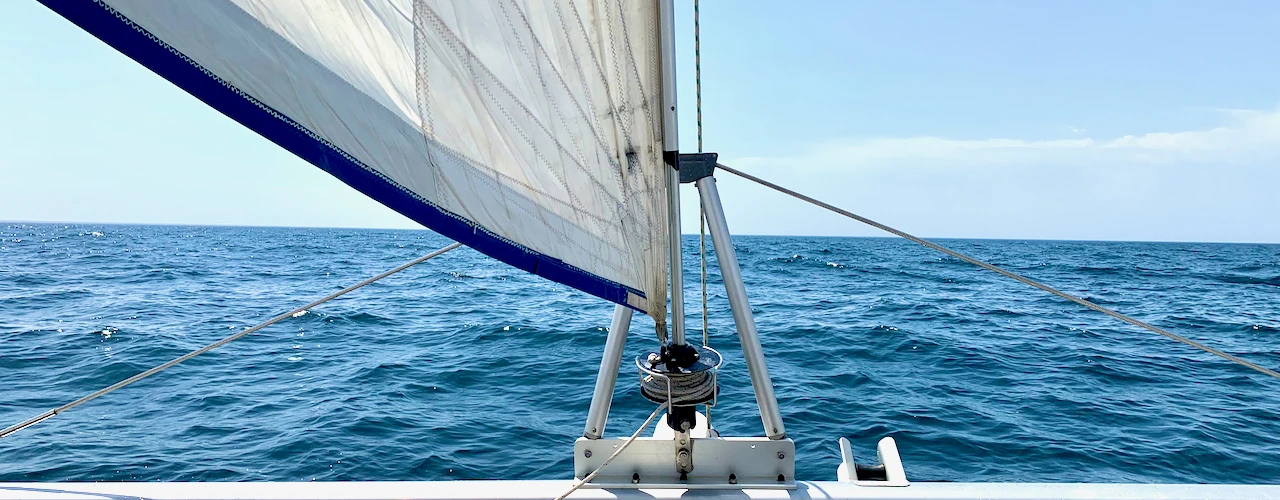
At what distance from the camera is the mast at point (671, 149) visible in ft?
6.33

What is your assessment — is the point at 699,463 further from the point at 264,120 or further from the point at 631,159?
the point at 264,120

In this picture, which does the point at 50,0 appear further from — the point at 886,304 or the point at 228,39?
the point at 886,304

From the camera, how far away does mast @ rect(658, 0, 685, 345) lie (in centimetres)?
193

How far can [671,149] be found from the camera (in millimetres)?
2250

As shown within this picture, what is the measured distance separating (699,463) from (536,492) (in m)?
0.62

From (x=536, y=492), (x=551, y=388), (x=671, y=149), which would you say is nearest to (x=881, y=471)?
(x=536, y=492)

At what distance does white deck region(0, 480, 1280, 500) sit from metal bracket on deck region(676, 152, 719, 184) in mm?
1111

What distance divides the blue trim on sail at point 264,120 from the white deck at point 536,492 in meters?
1.33

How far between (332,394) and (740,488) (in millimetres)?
5737

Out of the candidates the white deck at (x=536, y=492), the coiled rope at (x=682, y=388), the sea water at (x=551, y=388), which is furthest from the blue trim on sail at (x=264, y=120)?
the sea water at (x=551, y=388)

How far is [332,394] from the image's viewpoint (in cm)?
713

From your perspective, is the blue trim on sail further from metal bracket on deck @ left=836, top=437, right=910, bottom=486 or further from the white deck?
metal bracket on deck @ left=836, top=437, right=910, bottom=486

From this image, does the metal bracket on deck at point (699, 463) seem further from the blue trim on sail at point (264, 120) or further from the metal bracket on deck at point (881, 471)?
the blue trim on sail at point (264, 120)

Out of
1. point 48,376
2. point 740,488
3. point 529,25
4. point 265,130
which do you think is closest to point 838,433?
point 740,488
